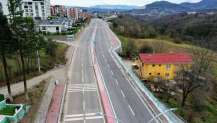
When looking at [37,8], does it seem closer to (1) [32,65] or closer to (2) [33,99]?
(1) [32,65]

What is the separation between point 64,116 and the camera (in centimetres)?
3177

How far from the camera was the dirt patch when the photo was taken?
3048 cm

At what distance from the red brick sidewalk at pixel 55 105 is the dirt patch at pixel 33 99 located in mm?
1746

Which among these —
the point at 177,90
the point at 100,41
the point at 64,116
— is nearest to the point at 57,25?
the point at 100,41

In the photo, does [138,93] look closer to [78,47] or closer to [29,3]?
[78,47]

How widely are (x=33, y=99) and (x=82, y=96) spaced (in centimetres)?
704

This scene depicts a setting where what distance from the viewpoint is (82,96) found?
127 ft

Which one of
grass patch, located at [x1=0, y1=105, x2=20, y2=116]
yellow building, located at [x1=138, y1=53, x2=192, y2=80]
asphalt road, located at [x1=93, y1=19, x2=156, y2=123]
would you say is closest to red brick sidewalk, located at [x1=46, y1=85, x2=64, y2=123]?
grass patch, located at [x1=0, y1=105, x2=20, y2=116]

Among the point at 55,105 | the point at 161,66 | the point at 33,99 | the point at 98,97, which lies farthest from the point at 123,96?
the point at 161,66

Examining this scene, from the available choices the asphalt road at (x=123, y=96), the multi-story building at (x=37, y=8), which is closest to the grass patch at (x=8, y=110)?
the asphalt road at (x=123, y=96)

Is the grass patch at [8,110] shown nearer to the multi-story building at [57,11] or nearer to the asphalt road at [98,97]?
the asphalt road at [98,97]

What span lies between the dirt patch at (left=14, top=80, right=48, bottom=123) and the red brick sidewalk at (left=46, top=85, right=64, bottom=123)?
1.75 m

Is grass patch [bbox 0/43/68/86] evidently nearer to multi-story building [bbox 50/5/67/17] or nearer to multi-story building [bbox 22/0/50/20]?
multi-story building [bbox 22/0/50/20]

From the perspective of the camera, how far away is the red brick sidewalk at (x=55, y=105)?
1210 inches
